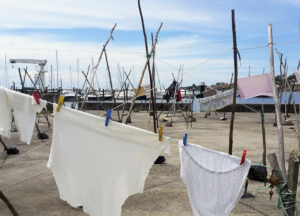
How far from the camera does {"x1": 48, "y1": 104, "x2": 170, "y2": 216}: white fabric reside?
3.40 meters

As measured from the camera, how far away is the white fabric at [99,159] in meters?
3.40

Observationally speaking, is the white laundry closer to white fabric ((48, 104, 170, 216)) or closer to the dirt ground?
the dirt ground

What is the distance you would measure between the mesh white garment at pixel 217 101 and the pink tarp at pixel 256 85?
846 centimetres

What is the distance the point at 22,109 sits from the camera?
4.04 meters

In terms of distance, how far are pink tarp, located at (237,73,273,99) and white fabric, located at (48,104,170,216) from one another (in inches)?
126

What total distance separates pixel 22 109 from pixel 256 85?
151 inches

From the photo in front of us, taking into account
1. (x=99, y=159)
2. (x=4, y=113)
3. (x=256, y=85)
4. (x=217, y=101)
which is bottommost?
(x=99, y=159)

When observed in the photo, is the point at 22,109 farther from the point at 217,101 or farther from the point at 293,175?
the point at 217,101

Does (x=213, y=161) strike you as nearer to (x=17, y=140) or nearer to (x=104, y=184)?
(x=104, y=184)

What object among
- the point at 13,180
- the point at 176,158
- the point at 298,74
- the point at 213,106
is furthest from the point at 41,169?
the point at 213,106

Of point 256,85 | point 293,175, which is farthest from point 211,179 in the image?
point 256,85

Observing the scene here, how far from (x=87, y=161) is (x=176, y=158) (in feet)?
15.1

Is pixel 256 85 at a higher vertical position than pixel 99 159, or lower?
higher

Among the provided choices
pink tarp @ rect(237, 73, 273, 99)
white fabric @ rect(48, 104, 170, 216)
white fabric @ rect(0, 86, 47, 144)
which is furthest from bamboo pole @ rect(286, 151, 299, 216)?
white fabric @ rect(0, 86, 47, 144)
